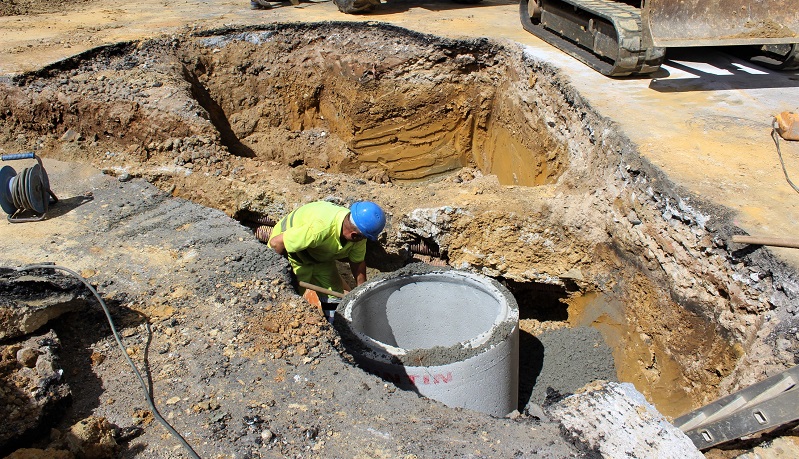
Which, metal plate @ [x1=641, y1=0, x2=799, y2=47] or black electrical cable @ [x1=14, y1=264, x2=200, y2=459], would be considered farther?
metal plate @ [x1=641, y1=0, x2=799, y2=47]

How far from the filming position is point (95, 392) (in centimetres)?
302

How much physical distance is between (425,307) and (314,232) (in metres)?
1.17

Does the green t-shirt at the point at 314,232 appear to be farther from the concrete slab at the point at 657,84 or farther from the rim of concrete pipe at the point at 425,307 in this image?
the concrete slab at the point at 657,84

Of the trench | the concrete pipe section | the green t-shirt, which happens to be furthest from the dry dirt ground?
the concrete pipe section

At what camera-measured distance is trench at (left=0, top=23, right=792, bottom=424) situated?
4.37m

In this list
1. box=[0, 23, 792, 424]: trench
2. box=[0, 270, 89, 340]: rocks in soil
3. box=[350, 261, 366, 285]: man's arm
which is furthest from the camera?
box=[350, 261, 366, 285]: man's arm

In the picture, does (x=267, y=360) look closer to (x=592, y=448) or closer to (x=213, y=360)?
(x=213, y=360)

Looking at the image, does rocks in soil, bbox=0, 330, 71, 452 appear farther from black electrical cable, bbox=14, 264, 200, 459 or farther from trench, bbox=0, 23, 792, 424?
trench, bbox=0, 23, 792, 424

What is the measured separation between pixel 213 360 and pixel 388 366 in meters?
1.19

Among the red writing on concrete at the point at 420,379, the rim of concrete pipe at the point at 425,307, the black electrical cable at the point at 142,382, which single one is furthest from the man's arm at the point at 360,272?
the black electrical cable at the point at 142,382

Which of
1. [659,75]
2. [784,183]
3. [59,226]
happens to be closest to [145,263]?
[59,226]

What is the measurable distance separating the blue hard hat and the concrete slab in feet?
7.34

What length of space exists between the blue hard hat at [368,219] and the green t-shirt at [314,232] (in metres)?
0.15

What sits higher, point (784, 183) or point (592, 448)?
point (784, 183)
